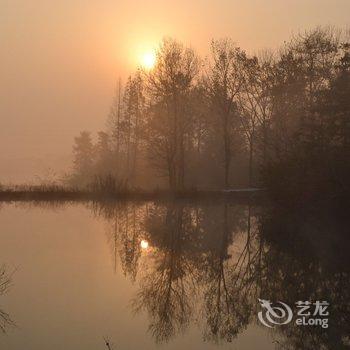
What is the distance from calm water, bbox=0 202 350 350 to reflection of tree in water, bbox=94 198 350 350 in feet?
0.09

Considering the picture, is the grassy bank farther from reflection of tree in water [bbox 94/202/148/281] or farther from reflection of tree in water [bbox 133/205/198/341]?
reflection of tree in water [bbox 133/205/198/341]

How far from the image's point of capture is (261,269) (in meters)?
11.5

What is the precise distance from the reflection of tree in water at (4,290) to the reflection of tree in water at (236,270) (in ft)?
6.34

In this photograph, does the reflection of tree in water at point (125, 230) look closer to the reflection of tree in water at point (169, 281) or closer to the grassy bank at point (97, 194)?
the reflection of tree in water at point (169, 281)

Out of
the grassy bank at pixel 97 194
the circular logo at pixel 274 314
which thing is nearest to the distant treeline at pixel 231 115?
the grassy bank at pixel 97 194

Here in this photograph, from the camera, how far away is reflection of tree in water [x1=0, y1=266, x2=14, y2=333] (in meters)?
7.31

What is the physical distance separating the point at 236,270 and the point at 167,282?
1951mm

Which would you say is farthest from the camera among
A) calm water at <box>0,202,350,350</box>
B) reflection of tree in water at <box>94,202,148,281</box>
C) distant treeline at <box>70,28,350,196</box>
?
distant treeline at <box>70,28,350,196</box>

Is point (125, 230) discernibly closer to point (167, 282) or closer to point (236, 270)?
point (236, 270)

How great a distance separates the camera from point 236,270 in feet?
37.7

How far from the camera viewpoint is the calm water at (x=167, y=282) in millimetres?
7102

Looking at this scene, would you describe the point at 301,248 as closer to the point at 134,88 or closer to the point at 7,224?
the point at 7,224

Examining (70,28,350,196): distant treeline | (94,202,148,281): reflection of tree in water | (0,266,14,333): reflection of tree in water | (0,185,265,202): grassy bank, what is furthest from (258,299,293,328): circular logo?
(0,185,265,202): grassy bank

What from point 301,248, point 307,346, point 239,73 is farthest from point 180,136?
point 307,346
